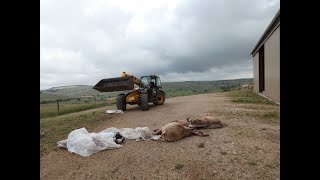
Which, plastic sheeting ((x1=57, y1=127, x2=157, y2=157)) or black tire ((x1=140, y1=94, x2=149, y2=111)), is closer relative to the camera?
plastic sheeting ((x1=57, y1=127, x2=157, y2=157))

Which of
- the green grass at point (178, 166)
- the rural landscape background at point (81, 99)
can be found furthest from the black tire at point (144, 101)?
the green grass at point (178, 166)

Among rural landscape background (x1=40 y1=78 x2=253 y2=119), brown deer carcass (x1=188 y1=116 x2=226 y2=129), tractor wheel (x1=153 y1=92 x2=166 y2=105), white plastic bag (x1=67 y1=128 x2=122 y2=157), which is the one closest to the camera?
white plastic bag (x1=67 y1=128 x2=122 y2=157)

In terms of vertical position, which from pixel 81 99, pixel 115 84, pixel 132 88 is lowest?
pixel 81 99

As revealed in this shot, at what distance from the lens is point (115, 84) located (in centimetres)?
1355

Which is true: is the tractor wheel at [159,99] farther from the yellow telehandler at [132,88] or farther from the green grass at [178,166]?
the green grass at [178,166]

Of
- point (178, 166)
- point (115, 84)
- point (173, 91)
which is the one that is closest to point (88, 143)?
point (178, 166)

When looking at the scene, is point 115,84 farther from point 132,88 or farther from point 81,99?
point 81,99

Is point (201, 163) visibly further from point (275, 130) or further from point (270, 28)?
point (270, 28)

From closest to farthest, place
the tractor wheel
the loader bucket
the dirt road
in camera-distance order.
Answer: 1. the dirt road
2. the loader bucket
3. the tractor wheel

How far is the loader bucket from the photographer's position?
13.5 meters

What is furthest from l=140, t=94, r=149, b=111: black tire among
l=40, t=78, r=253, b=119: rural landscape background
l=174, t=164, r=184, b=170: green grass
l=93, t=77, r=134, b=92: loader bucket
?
l=174, t=164, r=184, b=170: green grass

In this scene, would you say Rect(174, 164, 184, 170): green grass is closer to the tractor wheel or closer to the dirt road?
the dirt road
